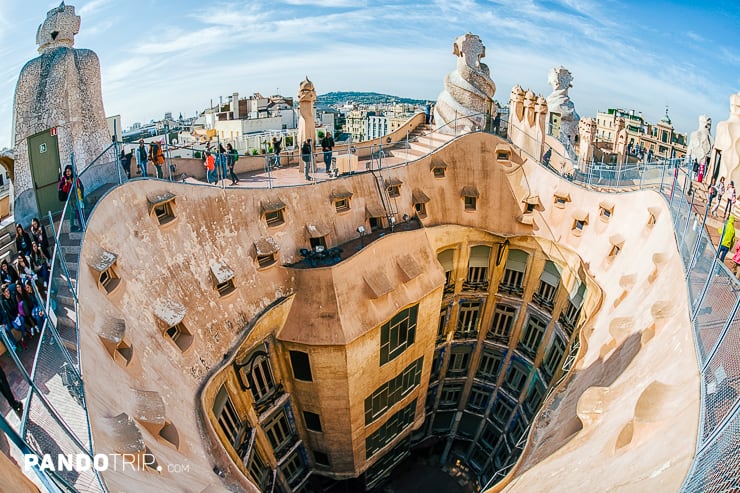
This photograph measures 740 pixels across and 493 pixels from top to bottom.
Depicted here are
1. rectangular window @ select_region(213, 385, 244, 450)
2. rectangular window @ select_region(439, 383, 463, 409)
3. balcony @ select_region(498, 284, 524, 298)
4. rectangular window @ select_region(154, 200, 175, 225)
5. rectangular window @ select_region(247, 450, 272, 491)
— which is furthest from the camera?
rectangular window @ select_region(439, 383, 463, 409)

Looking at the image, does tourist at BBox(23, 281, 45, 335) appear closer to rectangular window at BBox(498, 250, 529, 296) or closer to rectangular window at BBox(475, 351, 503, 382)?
rectangular window at BBox(498, 250, 529, 296)

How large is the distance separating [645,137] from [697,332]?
52629mm

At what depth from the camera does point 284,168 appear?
2536 cm

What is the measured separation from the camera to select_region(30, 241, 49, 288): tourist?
513 inches

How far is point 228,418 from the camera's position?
17.1 meters

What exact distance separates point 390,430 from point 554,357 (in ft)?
29.2

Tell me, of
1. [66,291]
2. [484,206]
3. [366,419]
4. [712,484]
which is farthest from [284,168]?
[712,484]

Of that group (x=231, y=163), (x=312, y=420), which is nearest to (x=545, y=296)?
(x=312, y=420)

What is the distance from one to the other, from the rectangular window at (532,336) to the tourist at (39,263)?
859 inches

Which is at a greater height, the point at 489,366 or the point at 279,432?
the point at 279,432

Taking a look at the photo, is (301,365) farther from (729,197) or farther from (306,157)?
(729,197)

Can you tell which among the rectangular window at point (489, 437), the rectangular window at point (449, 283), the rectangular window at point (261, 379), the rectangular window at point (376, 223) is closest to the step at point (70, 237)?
the rectangular window at point (261, 379)

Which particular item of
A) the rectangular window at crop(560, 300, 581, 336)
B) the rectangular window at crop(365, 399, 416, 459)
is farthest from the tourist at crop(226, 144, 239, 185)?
the rectangular window at crop(560, 300, 581, 336)

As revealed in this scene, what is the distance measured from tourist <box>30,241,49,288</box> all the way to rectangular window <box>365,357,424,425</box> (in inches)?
524
